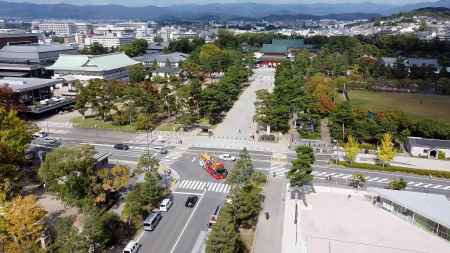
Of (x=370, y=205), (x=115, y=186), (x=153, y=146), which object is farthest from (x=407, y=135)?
(x=115, y=186)

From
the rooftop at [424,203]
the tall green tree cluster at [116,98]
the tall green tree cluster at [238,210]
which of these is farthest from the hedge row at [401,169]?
the tall green tree cluster at [116,98]

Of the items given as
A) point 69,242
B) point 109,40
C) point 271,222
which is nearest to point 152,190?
point 69,242

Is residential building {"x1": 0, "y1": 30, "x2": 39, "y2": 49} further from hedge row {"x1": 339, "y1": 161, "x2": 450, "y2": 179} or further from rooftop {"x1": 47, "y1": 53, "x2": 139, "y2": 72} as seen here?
hedge row {"x1": 339, "y1": 161, "x2": 450, "y2": 179}

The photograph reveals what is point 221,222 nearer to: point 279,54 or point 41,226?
point 41,226

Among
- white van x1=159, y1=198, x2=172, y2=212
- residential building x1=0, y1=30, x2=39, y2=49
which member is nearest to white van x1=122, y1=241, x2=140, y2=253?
white van x1=159, y1=198, x2=172, y2=212

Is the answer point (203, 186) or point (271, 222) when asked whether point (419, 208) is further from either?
point (203, 186)
